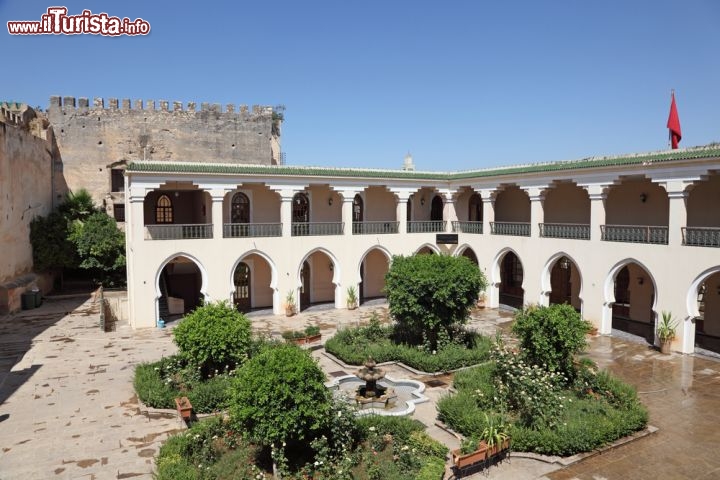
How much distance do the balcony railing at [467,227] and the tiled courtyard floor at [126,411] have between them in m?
6.22

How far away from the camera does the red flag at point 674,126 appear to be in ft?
64.1

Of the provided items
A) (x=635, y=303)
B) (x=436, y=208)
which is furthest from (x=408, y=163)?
(x=635, y=303)

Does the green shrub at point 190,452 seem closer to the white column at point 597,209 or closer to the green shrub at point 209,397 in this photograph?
the green shrub at point 209,397

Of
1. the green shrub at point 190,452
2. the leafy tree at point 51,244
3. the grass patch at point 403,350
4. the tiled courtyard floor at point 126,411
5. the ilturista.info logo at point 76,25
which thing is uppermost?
the ilturista.info logo at point 76,25

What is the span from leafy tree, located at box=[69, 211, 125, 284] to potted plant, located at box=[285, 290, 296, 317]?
1071 centimetres

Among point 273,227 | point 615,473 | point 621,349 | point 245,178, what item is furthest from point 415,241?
point 615,473

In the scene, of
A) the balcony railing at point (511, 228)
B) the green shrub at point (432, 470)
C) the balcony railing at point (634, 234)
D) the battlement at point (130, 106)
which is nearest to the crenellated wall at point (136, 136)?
the battlement at point (130, 106)

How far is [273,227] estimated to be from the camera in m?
22.0

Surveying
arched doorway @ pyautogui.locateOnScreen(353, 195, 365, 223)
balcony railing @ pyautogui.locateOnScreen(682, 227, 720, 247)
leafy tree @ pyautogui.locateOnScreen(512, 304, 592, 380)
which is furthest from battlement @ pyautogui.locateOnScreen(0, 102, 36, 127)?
balcony railing @ pyautogui.locateOnScreen(682, 227, 720, 247)

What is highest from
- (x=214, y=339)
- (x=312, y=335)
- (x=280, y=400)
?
(x=214, y=339)

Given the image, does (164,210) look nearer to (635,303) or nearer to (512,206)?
(512,206)

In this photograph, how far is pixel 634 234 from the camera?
17266 mm

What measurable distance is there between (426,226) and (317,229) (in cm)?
560

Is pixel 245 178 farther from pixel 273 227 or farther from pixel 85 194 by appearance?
pixel 85 194
